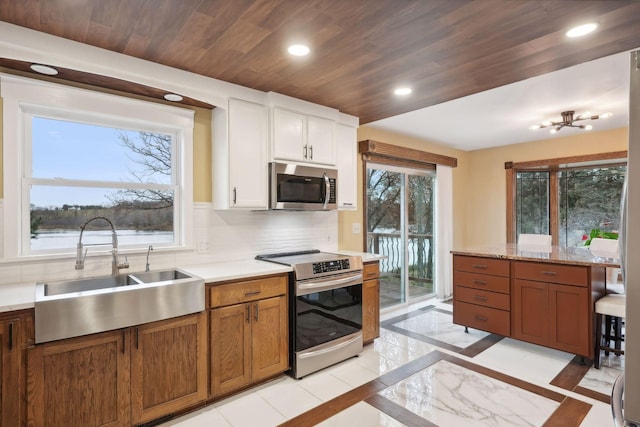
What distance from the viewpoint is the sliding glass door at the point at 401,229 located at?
4625mm

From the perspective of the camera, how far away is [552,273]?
9.89 feet

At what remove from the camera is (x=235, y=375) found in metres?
2.43

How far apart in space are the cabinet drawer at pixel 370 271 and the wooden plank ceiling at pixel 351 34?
1.68 m

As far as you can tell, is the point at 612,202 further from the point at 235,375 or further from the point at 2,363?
the point at 2,363

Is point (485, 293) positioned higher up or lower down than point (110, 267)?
lower down

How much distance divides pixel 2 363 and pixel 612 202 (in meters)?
6.38

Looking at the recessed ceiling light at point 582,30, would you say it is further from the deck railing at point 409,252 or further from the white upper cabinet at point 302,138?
the deck railing at point 409,252

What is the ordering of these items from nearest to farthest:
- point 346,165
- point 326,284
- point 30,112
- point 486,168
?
point 30,112 → point 326,284 → point 346,165 → point 486,168

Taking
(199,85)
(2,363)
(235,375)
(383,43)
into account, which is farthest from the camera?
(199,85)

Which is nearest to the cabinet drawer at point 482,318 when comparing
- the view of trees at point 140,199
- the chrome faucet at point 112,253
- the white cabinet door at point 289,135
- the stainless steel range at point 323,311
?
the stainless steel range at point 323,311

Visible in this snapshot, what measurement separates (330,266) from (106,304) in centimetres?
162

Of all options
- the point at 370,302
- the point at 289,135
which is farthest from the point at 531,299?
the point at 289,135

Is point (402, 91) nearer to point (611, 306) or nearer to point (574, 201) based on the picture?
point (611, 306)

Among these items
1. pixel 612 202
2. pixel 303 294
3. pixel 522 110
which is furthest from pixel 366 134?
pixel 612 202
